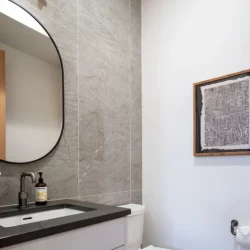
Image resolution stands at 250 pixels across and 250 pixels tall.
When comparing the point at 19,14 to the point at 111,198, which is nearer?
the point at 19,14

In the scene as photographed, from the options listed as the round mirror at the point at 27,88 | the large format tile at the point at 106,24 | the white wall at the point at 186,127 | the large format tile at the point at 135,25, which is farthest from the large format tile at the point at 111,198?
the large format tile at the point at 135,25

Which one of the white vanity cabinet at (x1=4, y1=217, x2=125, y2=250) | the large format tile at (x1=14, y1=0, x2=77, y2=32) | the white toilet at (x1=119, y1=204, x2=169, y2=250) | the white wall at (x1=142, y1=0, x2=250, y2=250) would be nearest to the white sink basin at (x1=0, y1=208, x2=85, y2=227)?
the white vanity cabinet at (x1=4, y1=217, x2=125, y2=250)

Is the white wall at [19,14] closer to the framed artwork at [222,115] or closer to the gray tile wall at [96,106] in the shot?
the gray tile wall at [96,106]

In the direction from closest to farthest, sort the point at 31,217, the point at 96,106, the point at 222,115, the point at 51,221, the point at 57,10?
the point at 51,221, the point at 31,217, the point at 57,10, the point at 222,115, the point at 96,106

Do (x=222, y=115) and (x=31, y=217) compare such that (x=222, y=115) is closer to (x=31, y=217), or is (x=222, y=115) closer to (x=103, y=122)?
(x=103, y=122)

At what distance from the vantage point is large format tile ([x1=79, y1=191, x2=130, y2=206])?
6.19 feet

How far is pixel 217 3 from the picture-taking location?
1932 millimetres

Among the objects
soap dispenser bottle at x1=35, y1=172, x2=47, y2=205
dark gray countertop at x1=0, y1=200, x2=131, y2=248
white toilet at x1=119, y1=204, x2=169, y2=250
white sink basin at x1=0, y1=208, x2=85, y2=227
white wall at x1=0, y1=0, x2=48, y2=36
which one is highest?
white wall at x1=0, y1=0, x2=48, y2=36

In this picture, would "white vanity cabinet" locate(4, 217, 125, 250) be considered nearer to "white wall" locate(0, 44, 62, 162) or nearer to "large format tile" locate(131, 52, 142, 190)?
"white wall" locate(0, 44, 62, 162)

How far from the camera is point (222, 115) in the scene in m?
1.85

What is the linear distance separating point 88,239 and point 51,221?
0.19 metres

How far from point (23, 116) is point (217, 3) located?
1575mm

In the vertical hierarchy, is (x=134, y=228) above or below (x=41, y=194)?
below

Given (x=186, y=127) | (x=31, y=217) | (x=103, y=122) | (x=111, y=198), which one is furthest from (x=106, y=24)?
(x=31, y=217)
